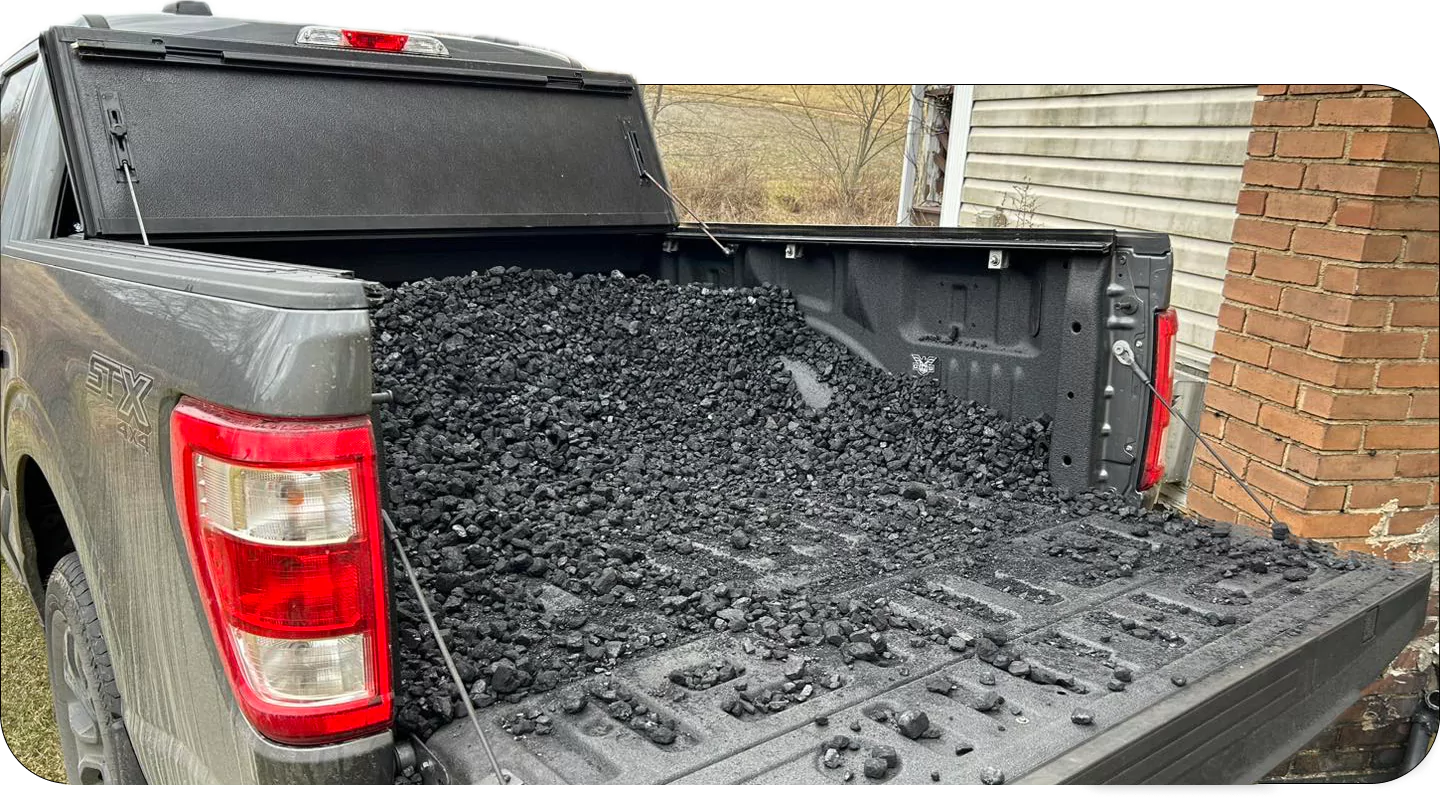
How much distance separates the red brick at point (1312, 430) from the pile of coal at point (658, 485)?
162cm

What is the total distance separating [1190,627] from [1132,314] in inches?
45.2

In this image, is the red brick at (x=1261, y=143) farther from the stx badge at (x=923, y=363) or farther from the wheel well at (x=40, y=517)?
the wheel well at (x=40, y=517)

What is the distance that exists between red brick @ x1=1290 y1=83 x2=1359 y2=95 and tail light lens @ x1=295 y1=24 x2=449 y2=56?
3.83m

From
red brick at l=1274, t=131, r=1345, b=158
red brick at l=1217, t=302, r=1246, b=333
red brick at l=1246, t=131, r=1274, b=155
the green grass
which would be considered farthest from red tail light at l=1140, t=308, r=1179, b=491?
the green grass

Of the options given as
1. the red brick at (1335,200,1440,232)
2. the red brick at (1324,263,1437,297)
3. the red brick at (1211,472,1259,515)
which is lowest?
the red brick at (1211,472,1259,515)

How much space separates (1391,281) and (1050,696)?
10.3 ft

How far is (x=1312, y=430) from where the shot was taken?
13.9ft

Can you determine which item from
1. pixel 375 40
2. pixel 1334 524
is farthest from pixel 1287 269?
pixel 375 40

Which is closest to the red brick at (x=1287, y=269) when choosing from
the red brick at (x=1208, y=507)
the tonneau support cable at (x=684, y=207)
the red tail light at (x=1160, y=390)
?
the red brick at (x=1208, y=507)

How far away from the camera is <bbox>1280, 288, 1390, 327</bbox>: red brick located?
4.02m

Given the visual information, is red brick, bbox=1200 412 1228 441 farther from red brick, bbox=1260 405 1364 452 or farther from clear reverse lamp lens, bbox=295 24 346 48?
clear reverse lamp lens, bbox=295 24 346 48

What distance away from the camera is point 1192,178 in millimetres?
5613

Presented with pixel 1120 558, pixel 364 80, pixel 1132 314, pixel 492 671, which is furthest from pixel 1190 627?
pixel 364 80

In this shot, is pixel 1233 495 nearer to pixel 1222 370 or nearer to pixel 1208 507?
pixel 1208 507
